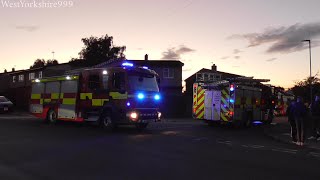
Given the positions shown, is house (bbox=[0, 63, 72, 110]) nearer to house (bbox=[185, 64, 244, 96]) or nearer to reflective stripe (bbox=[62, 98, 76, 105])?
reflective stripe (bbox=[62, 98, 76, 105])

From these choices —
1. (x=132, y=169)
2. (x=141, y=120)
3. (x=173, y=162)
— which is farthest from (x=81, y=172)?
(x=141, y=120)

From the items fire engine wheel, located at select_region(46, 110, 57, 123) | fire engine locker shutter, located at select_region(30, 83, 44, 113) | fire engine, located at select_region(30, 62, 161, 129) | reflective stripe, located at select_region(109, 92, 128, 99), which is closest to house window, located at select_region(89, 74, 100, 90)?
fire engine, located at select_region(30, 62, 161, 129)

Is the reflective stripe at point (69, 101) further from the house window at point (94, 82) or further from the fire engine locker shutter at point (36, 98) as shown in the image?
the fire engine locker shutter at point (36, 98)

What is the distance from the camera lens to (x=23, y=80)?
198ft

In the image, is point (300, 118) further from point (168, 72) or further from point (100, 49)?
point (100, 49)

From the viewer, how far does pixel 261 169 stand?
9.64 metres

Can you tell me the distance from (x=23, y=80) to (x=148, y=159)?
53.2m

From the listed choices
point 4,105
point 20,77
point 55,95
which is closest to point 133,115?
point 55,95

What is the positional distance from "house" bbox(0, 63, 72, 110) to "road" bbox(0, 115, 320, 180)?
96.5 feet

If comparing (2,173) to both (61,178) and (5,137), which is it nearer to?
(61,178)

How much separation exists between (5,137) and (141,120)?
5.80 m

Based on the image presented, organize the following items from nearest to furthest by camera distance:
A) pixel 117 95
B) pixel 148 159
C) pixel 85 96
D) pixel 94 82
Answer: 1. pixel 148 159
2. pixel 117 95
3. pixel 94 82
4. pixel 85 96

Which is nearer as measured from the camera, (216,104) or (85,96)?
(85,96)

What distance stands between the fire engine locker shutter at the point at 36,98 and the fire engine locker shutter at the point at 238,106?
1111 centimetres
